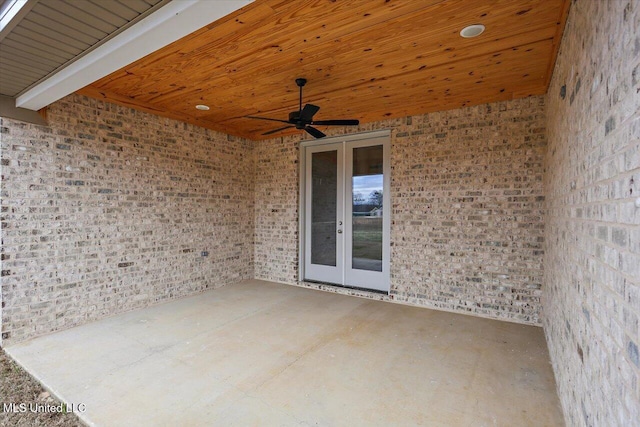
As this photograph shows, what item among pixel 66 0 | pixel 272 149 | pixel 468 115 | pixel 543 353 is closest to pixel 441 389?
pixel 543 353

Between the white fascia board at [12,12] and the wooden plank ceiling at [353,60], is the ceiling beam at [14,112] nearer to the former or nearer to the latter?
the wooden plank ceiling at [353,60]

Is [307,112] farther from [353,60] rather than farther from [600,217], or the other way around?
[600,217]

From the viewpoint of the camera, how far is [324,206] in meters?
5.59

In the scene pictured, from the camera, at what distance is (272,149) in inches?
238

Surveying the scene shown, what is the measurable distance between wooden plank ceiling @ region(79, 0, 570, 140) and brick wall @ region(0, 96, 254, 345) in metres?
0.56

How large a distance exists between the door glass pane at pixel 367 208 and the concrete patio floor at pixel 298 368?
113cm

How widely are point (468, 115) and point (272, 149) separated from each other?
11.7 ft

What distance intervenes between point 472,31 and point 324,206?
360cm

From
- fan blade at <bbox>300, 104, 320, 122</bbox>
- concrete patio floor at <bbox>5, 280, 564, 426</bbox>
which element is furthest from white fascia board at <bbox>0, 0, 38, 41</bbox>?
concrete patio floor at <bbox>5, 280, 564, 426</bbox>

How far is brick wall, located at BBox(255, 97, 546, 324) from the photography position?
12.6 ft

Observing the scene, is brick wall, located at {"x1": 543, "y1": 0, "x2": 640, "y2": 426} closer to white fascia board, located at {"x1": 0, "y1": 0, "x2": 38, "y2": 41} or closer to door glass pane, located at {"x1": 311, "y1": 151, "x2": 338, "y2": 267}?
white fascia board, located at {"x1": 0, "y1": 0, "x2": 38, "y2": 41}

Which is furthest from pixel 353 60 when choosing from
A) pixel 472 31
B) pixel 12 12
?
pixel 12 12

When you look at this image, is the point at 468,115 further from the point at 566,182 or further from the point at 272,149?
the point at 272,149

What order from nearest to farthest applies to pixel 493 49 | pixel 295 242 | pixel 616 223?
1. pixel 616 223
2. pixel 493 49
3. pixel 295 242
